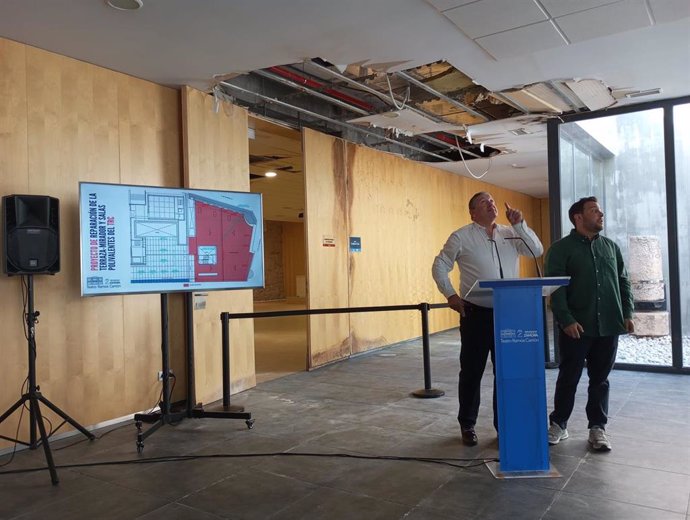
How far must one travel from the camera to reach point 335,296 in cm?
703

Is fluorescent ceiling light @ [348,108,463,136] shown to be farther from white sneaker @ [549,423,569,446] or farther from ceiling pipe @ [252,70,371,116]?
white sneaker @ [549,423,569,446]

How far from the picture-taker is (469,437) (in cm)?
358

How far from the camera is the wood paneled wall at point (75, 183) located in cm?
383

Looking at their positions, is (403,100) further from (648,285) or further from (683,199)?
(648,285)

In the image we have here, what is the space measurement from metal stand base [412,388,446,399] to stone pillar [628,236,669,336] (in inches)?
101

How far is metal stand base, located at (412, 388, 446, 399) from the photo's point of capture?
4.95 m

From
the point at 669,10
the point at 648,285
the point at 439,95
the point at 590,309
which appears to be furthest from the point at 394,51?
the point at 648,285

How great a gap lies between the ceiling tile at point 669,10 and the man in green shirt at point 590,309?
1.39 m

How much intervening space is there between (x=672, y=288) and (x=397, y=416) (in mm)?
3473

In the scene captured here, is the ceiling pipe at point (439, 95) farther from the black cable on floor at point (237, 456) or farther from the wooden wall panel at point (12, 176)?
the black cable on floor at point (237, 456)

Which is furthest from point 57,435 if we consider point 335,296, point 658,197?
point 658,197

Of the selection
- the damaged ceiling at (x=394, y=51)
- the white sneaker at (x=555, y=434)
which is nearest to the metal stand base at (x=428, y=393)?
the white sneaker at (x=555, y=434)

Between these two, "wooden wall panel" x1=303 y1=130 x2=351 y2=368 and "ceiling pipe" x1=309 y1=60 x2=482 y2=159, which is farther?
"wooden wall panel" x1=303 y1=130 x2=351 y2=368

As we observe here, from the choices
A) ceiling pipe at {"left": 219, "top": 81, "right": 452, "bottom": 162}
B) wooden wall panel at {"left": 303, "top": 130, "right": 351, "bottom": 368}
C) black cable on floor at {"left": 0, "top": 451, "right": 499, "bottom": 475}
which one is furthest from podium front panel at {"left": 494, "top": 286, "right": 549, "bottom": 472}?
wooden wall panel at {"left": 303, "top": 130, "right": 351, "bottom": 368}
